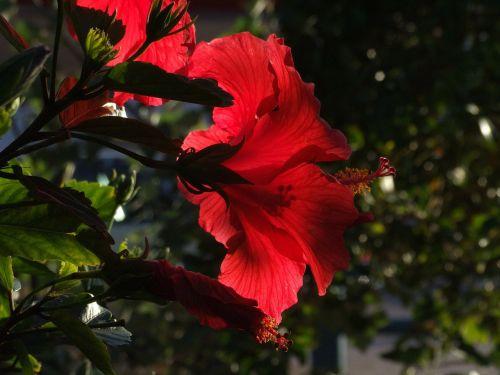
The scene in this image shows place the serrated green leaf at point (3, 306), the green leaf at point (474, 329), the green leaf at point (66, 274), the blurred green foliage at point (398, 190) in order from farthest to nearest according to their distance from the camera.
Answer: the green leaf at point (474, 329), the blurred green foliage at point (398, 190), the serrated green leaf at point (3, 306), the green leaf at point (66, 274)

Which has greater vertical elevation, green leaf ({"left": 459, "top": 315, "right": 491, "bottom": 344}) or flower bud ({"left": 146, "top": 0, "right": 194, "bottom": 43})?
flower bud ({"left": 146, "top": 0, "right": 194, "bottom": 43})

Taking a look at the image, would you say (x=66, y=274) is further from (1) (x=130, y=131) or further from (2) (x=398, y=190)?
(2) (x=398, y=190)

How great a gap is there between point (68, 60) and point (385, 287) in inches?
135

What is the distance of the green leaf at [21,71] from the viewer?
0.48 m

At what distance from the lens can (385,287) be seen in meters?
2.60

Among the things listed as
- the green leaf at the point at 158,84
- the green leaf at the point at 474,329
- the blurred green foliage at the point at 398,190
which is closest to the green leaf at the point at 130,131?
the green leaf at the point at 158,84

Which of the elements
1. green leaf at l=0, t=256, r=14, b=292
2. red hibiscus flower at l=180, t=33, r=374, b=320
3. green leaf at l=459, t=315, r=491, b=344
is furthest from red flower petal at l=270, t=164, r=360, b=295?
green leaf at l=459, t=315, r=491, b=344

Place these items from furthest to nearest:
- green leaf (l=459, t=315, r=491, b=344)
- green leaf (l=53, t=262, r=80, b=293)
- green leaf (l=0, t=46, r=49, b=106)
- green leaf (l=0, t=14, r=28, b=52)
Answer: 1. green leaf (l=459, t=315, r=491, b=344)
2. green leaf (l=53, t=262, r=80, b=293)
3. green leaf (l=0, t=14, r=28, b=52)
4. green leaf (l=0, t=46, r=49, b=106)

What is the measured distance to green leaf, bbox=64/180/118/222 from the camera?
84 cm

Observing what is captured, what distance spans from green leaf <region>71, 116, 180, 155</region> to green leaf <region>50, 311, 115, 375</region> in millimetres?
130

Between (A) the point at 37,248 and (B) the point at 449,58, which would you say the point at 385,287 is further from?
(A) the point at 37,248

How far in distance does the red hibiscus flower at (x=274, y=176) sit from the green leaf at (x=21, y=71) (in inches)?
6.1

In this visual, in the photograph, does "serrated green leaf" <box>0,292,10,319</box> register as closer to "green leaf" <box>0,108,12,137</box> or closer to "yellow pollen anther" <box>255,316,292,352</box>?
"green leaf" <box>0,108,12,137</box>

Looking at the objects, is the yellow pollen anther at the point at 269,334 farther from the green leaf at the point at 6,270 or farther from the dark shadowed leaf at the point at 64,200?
the green leaf at the point at 6,270
